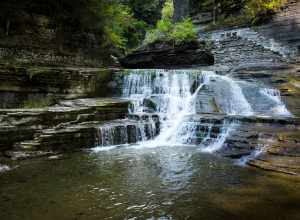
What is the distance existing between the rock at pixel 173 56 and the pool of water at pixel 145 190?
10.2m

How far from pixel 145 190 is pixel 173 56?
12.6 metres

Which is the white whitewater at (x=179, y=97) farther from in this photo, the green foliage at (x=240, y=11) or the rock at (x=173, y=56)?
the green foliage at (x=240, y=11)

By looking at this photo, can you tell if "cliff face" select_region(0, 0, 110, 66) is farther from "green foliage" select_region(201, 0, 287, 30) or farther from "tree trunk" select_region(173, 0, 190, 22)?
"green foliage" select_region(201, 0, 287, 30)

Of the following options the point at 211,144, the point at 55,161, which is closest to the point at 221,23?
the point at 211,144

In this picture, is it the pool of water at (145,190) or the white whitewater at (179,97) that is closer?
the pool of water at (145,190)

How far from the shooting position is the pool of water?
4406mm

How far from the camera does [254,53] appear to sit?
18062 mm

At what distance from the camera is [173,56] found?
56.4 ft

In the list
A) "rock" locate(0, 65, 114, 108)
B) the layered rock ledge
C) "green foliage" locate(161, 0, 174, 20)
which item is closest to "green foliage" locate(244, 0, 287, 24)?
"green foliage" locate(161, 0, 174, 20)

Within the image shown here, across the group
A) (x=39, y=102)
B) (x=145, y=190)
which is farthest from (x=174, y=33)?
(x=145, y=190)

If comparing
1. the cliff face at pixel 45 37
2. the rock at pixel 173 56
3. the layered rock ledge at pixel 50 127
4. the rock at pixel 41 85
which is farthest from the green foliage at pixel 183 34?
the layered rock ledge at pixel 50 127

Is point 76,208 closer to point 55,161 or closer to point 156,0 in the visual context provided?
point 55,161

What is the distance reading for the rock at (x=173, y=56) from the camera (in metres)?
17.1

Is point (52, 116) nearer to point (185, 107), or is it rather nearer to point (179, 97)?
point (185, 107)
